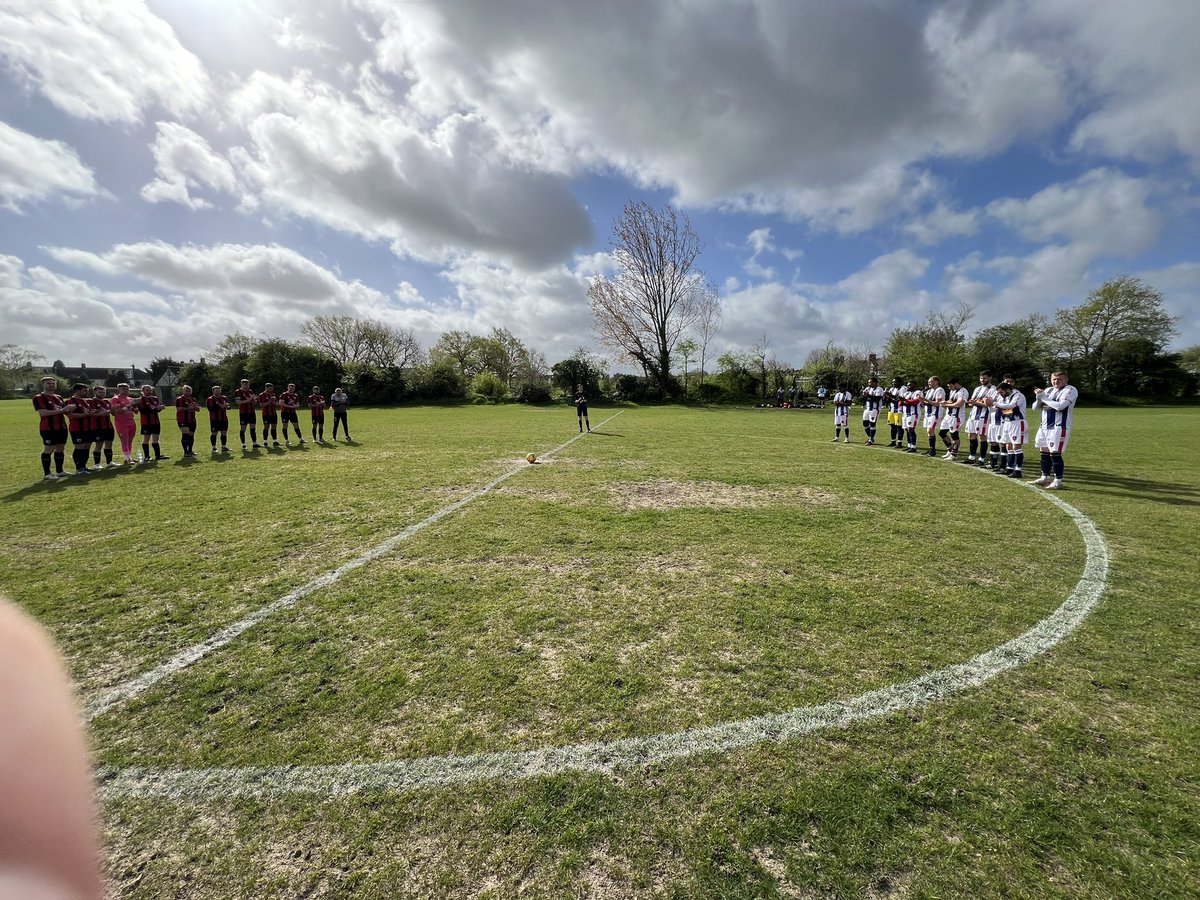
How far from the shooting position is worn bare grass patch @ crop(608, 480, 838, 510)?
7551 mm

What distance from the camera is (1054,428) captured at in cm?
901

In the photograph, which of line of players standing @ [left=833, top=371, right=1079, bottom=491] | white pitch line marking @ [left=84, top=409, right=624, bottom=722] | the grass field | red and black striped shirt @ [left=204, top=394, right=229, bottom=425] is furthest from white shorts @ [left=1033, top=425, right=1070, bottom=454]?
red and black striped shirt @ [left=204, top=394, right=229, bottom=425]

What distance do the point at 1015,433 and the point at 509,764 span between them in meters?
11.9

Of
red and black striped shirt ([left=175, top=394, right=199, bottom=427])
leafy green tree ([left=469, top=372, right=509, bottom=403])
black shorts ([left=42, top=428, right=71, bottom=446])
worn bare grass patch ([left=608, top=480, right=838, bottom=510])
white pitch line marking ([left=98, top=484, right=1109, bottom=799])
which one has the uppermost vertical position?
leafy green tree ([left=469, top=372, right=509, bottom=403])

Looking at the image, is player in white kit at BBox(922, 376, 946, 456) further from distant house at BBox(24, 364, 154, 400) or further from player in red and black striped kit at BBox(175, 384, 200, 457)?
distant house at BBox(24, 364, 154, 400)

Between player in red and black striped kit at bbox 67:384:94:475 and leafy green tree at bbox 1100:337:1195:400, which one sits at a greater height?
leafy green tree at bbox 1100:337:1195:400

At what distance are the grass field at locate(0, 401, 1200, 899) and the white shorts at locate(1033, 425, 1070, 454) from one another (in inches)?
98.4

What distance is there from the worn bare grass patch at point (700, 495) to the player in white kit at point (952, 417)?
256 inches

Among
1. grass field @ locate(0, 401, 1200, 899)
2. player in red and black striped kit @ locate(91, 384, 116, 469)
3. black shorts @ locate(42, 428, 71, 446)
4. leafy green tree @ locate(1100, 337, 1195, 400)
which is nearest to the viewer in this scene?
grass field @ locate(0, 401, 1200, 899)

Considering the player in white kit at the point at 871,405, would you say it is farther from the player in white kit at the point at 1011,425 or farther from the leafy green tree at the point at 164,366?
the leafy green tree at the point at 164,366

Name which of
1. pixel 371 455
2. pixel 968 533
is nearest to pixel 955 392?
pixel 968 533

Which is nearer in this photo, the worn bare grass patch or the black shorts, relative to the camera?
the worn bare grass patch

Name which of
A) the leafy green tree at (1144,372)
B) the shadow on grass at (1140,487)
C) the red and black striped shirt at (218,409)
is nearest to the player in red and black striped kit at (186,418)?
the red and black striped shirt at (218,409)

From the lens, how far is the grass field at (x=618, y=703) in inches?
77.2
